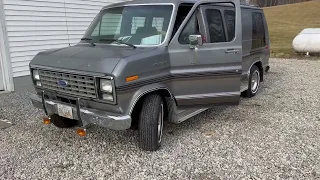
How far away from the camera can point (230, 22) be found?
505 cm

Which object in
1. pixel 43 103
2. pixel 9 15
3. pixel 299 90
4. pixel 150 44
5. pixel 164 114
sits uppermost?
pixel 9 15

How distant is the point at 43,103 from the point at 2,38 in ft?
12.5

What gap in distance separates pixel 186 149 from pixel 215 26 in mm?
2080

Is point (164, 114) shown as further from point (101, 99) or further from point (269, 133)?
point (269, 133)

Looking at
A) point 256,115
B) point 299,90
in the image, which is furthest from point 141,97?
point 299,90

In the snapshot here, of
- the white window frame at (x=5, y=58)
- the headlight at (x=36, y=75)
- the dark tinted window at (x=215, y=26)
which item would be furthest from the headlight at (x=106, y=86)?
the white window frame at (x=5, y=58)

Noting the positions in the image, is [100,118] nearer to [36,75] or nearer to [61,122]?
[36,75]

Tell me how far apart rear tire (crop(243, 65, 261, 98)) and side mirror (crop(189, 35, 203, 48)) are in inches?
115

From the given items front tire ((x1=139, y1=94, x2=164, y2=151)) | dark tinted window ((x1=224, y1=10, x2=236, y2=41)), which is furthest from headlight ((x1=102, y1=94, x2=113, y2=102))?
dark tinted window ((x1=224, y1=10, x2=236, y2=41))

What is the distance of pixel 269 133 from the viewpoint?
4805 millimetres

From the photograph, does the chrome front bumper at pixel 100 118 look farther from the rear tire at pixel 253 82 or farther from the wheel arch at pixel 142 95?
the rear tire at pixel 253 82

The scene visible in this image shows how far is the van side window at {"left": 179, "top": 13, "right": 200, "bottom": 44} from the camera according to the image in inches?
173

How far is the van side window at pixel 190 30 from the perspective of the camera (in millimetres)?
4398

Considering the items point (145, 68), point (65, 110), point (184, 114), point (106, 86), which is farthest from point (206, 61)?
point (65, 110)
